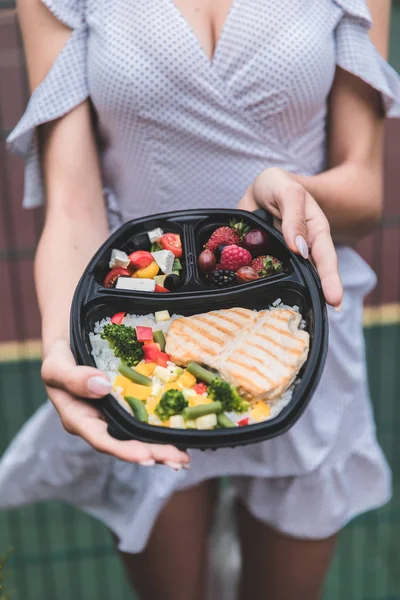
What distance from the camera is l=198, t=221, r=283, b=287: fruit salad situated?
115cm

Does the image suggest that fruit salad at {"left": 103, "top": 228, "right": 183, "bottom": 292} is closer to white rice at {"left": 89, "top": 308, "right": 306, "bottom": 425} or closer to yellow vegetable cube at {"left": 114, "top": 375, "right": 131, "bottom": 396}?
white rice at {"left": 89, "top": 308, "right": 306, "bottom": 425}

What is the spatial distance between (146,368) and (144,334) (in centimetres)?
6

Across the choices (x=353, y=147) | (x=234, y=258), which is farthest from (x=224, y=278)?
(x=353, y=147)

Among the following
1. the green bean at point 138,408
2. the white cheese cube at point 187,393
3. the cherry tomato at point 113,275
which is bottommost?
the white cheese cube at point 187,393

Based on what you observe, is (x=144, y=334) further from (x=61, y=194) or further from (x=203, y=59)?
(x=203, y=59)

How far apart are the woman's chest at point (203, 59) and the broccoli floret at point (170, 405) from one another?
627mm

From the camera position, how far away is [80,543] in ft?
10.1

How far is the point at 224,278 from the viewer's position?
1144 millimetres

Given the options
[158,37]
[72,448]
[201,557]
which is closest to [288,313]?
[158,37]

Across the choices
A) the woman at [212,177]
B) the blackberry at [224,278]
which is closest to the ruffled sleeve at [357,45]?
the woman at [212,177]

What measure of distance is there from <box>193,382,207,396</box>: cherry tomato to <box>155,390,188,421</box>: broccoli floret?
0.05 meters

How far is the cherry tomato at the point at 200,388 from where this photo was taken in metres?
1.04

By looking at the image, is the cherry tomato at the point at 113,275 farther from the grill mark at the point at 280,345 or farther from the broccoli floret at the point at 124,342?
the grill mark at the point at 280,345

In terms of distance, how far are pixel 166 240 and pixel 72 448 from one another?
0.65 meters
